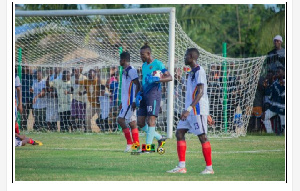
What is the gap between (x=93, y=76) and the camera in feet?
65.2

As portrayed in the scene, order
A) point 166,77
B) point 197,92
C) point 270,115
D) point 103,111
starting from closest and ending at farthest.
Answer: point 197,92, point 166,77, point 270,115, point 103,111

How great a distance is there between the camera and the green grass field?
30.8ft

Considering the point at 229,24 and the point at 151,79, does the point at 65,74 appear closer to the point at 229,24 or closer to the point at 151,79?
the point at 151,79

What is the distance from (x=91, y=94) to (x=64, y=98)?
83 centimetres

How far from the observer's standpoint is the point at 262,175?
959 centimetres

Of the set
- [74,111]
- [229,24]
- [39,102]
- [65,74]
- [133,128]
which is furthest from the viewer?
[229,24]

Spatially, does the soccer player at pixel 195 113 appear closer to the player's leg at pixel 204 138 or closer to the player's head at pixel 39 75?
the player's leg at pixel 204 138

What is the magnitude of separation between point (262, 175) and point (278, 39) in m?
8.94

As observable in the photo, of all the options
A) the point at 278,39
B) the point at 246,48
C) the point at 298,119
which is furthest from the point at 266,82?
the point at 246,48

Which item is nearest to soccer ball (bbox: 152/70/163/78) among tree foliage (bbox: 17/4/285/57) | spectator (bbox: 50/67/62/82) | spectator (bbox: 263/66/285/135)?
spectator (bbox: 263/66/285/135)

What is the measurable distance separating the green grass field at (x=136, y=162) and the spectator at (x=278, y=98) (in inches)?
87.7

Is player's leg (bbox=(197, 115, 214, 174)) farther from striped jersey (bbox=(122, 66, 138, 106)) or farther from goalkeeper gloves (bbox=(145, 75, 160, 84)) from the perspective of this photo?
striped jersey (bbox=(122, 66, 138, 106))

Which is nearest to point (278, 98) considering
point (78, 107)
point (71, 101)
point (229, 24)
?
point (78, 107)

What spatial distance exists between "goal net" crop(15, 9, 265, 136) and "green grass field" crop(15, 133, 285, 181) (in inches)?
95.9
